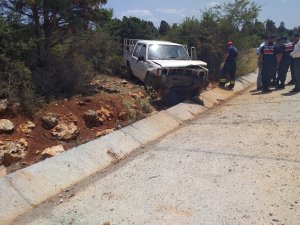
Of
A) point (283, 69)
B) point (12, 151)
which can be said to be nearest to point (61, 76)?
point (12, 151)

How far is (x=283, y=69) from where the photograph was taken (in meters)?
12.3

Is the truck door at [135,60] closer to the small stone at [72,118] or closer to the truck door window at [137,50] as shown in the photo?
the truck door window at [137,50]

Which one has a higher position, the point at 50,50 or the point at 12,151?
the point at 50,50

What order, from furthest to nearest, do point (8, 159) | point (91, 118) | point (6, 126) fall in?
point (91, 118), point (6, 126), point (8, 159)

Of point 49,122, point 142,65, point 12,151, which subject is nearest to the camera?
point 12,151

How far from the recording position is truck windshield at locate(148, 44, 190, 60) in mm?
11501

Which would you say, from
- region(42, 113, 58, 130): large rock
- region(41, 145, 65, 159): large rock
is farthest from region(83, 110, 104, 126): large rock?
region(41, 145, 65, 159): large rock

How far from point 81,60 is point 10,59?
2302mm

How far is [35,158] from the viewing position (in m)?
6.64

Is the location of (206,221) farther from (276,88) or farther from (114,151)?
(276,88)

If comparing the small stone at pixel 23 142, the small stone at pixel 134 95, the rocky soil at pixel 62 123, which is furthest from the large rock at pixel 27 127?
the small stone at pixel 134 95

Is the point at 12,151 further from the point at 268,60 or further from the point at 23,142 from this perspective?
the point at 268,60

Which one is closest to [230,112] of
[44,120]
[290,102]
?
[290,102]

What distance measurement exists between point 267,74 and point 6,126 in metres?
8.30
